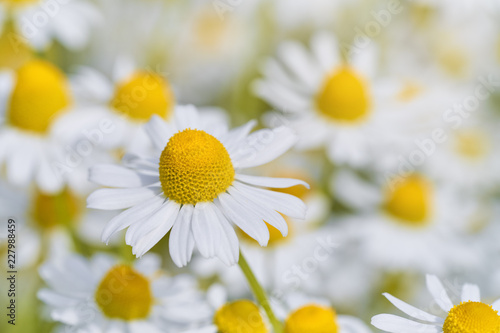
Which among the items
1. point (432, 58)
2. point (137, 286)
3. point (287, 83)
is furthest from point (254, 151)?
point (432, 58)

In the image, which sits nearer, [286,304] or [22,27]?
[286,304]

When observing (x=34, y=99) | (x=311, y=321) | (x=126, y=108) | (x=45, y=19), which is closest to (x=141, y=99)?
(x=126, y=108)

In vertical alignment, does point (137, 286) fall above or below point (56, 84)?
below

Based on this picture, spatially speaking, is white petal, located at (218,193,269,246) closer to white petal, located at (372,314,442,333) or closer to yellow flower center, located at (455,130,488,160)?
white petal, located at (372,314,442,333)

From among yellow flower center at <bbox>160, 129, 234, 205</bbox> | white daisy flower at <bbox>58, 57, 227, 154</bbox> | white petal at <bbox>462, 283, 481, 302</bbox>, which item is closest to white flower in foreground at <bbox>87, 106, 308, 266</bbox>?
yellow flower center at <bbox>160, 129, 234, 205</bbox>

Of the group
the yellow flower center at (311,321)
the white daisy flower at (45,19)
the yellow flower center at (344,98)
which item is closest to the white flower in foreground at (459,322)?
the yellow flower center at (311,321)

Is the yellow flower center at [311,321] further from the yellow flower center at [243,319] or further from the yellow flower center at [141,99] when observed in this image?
the yellow flower center at [141,99]

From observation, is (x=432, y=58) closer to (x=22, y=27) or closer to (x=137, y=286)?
(x=22, y=27)
